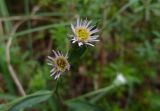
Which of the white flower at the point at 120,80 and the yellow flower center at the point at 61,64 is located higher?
the yellow flower center at the point at 61,64

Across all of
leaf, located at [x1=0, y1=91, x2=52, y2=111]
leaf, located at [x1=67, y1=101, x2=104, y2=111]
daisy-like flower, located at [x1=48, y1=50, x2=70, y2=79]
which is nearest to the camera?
daisy-like flower, located at [x1=48, y1=50, x2=70, y2=79]

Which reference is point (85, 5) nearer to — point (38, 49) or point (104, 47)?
point (104, 47)

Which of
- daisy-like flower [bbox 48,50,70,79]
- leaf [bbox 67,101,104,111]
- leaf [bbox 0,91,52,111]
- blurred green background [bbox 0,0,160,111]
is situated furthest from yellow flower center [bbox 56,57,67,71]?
blurred green background [bbox 0,0,160,111]

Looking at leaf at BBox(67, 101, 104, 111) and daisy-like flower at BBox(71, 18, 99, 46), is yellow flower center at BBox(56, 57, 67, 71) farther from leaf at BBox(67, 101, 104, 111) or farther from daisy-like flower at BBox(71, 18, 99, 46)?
leaf at BBox(67, 101, 104, 111)

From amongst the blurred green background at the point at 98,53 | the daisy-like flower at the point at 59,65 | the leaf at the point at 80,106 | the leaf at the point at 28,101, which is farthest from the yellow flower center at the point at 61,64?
the blurred green background at the point at 98,53

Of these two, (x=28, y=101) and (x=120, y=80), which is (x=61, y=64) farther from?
(x=120, y=80)

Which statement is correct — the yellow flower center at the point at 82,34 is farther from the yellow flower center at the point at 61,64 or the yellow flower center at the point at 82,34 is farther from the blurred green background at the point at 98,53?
the blurred green background at the point at 98,53

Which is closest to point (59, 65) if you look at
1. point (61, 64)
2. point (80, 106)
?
point (61, 64)
